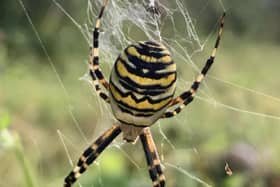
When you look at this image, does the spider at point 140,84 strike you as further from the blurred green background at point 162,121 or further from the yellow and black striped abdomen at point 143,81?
the blurred green background at point 162,121

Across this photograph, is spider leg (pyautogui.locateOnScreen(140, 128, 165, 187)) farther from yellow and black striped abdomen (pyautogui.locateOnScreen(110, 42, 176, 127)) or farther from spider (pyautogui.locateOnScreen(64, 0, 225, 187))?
yellow and black striped abdomen (pyautogui.locateOnScreen(110, 42, 176, 127))

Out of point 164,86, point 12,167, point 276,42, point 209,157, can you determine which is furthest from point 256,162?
point 276,42

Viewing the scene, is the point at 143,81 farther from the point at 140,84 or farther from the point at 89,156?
the point at 89,156

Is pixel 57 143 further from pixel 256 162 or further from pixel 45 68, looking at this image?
pixel 256 162

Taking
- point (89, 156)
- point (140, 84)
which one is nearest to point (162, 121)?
point (89, 156)

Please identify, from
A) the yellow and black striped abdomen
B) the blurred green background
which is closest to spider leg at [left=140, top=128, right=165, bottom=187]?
the blurred green background
